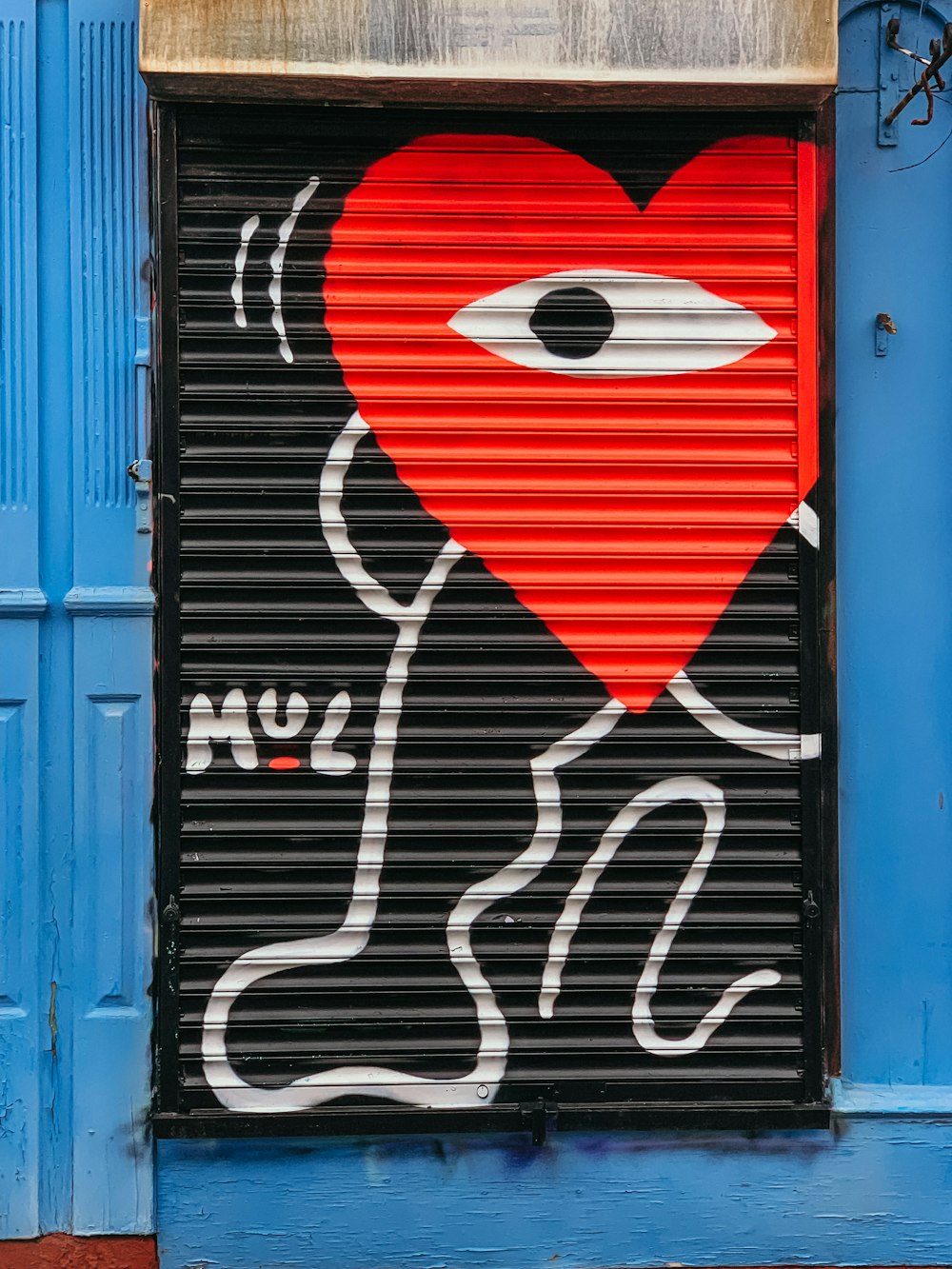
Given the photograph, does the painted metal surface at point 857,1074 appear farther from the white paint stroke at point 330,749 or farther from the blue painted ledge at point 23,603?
the blue painted ledge at point 23,603

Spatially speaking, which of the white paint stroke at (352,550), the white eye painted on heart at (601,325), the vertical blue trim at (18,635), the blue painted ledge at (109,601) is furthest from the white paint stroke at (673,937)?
the vertical blue trim at (18,635)

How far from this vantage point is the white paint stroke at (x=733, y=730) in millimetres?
3662

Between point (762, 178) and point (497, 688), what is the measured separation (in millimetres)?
1984

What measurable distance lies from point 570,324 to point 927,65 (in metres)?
1.54

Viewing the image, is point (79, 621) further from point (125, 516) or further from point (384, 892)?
point (384, 892)

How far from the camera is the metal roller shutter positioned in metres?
3.58

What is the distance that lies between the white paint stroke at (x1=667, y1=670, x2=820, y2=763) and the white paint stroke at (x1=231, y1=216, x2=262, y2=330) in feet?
6.30

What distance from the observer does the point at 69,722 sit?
11.9 feet

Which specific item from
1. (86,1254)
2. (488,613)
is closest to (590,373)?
(488,613)

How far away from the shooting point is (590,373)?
12.0 feet

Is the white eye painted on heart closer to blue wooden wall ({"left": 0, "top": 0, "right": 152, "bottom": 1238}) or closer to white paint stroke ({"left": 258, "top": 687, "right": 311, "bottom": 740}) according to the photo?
blue wooden wall ({"left": 0, "top": 0, "right": 152, "bottom": 1238})

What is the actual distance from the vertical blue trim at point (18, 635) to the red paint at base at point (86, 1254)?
0.22ft

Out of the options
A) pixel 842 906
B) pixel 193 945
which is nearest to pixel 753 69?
pixel 842 906

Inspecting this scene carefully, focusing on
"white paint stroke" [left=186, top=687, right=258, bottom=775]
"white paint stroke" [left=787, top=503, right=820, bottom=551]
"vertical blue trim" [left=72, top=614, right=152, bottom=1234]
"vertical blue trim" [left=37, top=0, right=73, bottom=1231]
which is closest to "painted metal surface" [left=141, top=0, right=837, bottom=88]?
"vertical blue trim" [left=37, top=0, right=73, bottom=1231]
